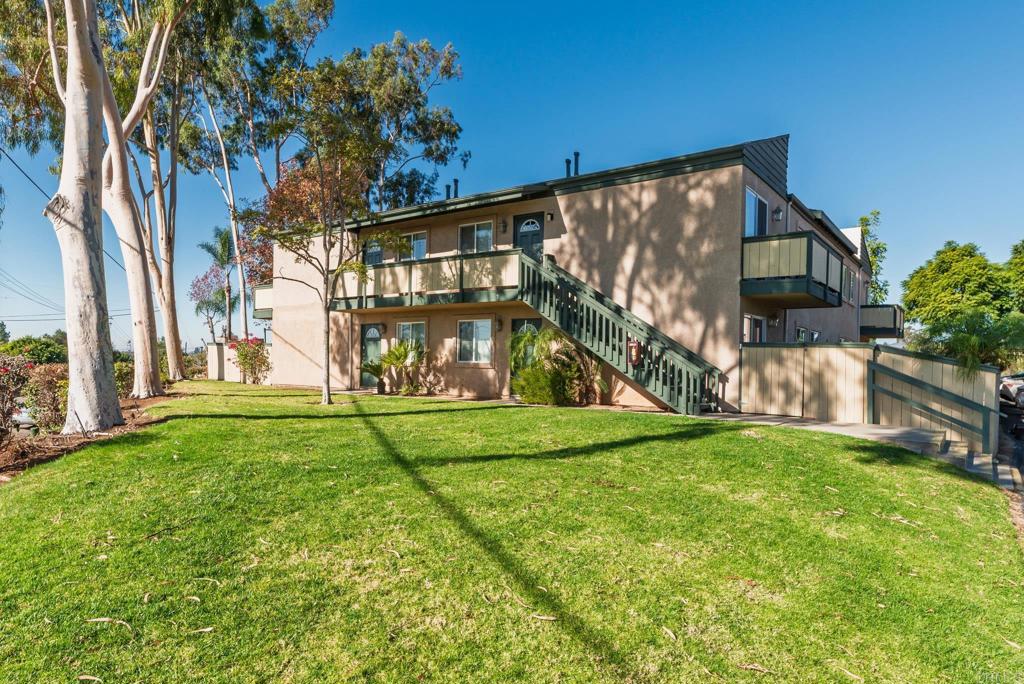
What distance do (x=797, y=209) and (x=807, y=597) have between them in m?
14.5

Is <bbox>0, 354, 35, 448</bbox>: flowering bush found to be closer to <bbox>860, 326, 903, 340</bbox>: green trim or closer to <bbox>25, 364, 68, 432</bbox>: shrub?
<bbox>25, 364, 68, 432</bbox>: shrub

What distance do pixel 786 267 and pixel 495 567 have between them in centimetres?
1035

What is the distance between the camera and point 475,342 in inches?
635

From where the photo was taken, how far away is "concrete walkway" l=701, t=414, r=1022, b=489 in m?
7.54

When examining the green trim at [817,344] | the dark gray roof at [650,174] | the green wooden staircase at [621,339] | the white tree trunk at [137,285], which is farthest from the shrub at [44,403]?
the green trim at [817,344]

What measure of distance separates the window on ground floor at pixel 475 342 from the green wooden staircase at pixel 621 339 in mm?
2546

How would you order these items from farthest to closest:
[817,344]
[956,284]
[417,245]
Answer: [956,284] < [417,245] < [817,344]

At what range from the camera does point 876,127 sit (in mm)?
15141

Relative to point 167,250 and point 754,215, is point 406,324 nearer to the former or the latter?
point 167,250

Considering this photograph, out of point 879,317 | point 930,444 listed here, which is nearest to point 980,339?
point 930,444

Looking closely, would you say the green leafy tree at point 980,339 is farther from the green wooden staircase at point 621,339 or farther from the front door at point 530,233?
the front door at point 530,233

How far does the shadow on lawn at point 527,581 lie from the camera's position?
2.91 m

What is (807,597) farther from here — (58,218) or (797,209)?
(797,209)

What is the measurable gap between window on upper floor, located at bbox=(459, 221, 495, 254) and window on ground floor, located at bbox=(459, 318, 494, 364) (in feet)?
7.28
